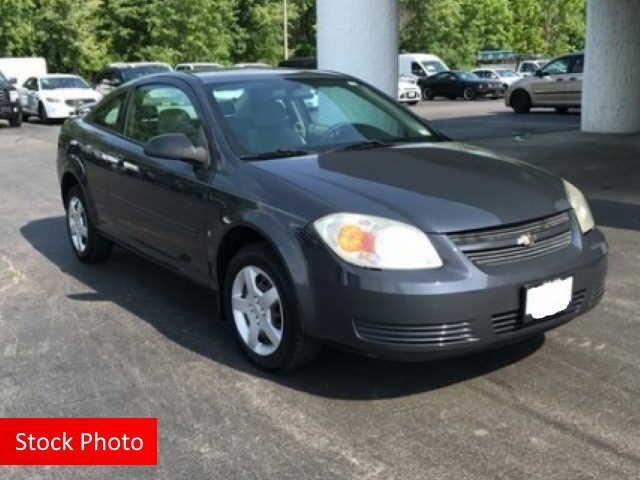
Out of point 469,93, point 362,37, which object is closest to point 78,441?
point 362,37

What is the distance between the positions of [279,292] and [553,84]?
63.1 feet

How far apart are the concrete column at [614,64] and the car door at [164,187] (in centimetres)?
1189

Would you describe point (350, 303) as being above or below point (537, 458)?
above

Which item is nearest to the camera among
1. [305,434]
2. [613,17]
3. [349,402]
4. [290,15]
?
[305,434]

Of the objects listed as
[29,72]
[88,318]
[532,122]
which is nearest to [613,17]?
[532,122]

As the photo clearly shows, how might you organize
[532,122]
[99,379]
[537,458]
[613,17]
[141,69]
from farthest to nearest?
1. [141,69]
2. [532,122]
3. [613,17]
4. [99,379]
5. [537,458]

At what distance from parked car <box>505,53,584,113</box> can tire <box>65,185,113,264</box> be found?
1708cm

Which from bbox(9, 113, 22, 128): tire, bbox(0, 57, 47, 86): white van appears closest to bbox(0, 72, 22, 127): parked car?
bbox(9, 113, 22, 128): tire

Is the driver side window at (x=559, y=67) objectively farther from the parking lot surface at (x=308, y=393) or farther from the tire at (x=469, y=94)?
the parking lot surface at (x=308, y=393)

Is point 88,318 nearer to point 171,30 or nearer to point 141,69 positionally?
point 141,69

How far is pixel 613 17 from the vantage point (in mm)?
14852

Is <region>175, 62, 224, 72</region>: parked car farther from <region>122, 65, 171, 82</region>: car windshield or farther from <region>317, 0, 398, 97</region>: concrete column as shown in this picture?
<region>317, 0, 398, 97</region>: concrete column

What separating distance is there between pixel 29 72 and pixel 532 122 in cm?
1939

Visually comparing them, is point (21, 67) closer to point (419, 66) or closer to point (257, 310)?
point (419, 66)
